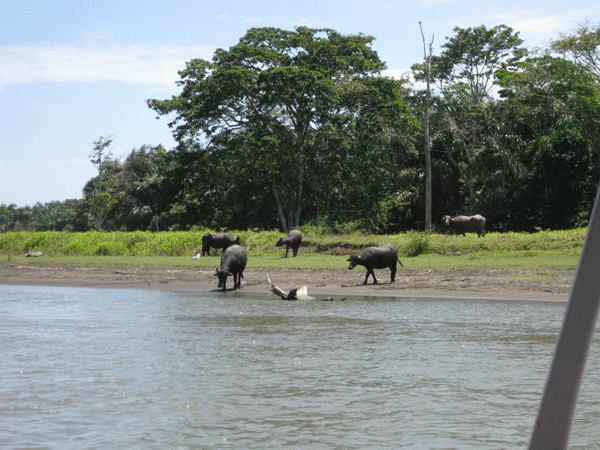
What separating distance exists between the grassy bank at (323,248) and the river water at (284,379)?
8189 millimetres

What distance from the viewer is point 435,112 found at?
42.6 m

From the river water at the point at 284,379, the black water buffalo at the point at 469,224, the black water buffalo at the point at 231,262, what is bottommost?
the river water at the point at 284,379

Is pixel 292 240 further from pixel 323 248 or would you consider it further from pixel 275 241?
pixel 275 241

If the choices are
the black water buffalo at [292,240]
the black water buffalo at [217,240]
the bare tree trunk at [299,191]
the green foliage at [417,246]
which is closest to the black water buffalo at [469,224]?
the green foliage at [417,246]

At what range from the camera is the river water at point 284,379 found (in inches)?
232

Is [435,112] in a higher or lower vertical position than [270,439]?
higher

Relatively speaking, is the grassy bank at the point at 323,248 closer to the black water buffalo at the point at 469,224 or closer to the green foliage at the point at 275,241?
the green foliage at the point at 275,241

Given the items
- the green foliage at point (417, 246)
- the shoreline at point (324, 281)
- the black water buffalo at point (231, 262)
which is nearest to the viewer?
the shoreline at point (324, 281)

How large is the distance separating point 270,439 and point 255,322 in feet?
24.3

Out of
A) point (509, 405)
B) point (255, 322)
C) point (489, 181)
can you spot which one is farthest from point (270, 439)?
point (489, 181)

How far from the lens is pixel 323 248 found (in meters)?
28.7

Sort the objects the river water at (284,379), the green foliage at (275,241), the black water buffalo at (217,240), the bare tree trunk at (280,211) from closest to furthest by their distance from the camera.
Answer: the river water at (284,379)
the green foliage at (275,241)
the black water buffalo at (217,240)
the bare tree trunk at (280,211)

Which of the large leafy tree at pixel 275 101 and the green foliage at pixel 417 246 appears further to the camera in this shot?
the large leafy tree at pixel 275 101

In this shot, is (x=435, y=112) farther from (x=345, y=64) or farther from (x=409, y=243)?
(x=409, y=243)
